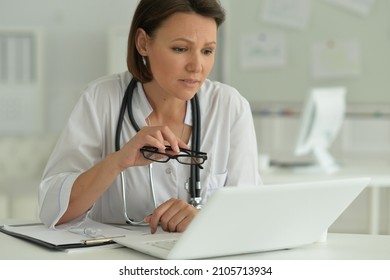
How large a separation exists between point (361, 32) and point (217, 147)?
288cm

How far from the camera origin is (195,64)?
1498mm

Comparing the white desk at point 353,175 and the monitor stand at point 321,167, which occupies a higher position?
the monitor stand at point 321,167

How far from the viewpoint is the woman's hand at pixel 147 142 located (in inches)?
52.4

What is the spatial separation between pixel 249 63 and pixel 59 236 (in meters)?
3.28

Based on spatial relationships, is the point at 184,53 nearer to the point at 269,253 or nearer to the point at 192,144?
the point at 192,144

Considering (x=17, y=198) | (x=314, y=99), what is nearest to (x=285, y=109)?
(x=314, y=99)

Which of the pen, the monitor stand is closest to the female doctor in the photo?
the pen

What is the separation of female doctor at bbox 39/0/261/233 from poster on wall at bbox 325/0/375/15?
2815mm

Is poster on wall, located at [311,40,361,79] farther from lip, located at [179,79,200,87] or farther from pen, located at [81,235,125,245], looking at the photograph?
pen, located at [81,235,125,245]

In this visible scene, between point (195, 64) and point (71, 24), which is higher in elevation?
point (71, 24)

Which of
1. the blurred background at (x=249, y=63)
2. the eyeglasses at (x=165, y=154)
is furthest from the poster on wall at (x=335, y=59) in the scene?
the eyeglasses at (x=165, y=154)

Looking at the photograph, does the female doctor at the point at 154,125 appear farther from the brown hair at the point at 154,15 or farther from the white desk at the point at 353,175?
the white desk at the point at 353,175

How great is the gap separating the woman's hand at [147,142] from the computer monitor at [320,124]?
83.9 inches

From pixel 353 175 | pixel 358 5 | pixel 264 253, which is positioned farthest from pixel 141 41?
pixel 358 5
